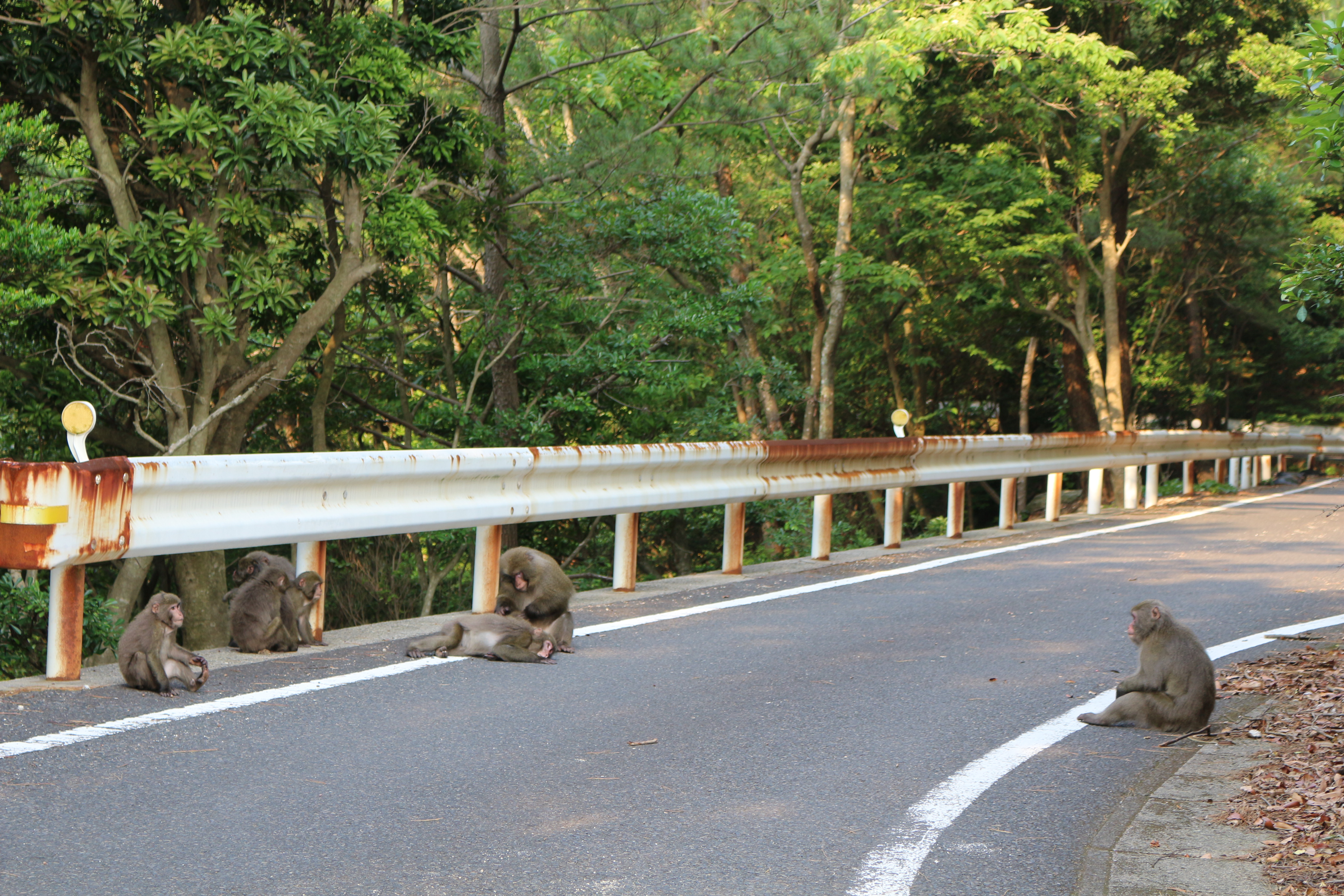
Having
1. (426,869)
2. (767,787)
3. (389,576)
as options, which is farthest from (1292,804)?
(389,576)

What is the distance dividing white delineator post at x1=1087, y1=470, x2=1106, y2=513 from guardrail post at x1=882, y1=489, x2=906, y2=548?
15.9 ft

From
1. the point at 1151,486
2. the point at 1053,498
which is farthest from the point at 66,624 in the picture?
the point at 1151,486

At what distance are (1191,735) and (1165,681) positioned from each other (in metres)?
0.23

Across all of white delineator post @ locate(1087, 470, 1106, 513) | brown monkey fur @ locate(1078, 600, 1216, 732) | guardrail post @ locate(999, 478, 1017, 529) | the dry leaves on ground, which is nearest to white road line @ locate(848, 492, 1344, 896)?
brown monkey fur @ locate(1078, 600, 1216, 732)

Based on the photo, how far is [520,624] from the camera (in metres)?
6.53

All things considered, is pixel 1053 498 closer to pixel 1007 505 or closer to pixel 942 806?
pixel 1007 505

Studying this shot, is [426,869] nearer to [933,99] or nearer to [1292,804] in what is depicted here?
[1292,804]

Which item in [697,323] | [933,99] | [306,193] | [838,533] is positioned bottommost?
[838,533]

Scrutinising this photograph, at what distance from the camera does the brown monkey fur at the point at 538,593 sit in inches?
260

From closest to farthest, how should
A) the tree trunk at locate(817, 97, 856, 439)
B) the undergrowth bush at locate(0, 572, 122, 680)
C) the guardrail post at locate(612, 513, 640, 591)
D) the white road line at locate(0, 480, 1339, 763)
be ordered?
the white road line at locate(0, 480, 1339, 763) < the guardrail post at locate(612, 513, 640, 591) < the undergrowth bush at locate(0, 572, 122, 680) < the tree trunk at locate(817, 97, 856, 439)

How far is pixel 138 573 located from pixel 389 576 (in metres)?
4.77

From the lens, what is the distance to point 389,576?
1636 cm

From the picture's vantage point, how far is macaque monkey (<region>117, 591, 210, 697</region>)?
5.32m

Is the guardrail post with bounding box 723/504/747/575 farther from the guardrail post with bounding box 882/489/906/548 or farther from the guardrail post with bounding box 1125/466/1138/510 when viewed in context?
the guardrail post with bounding box 1125/466/1138/510
